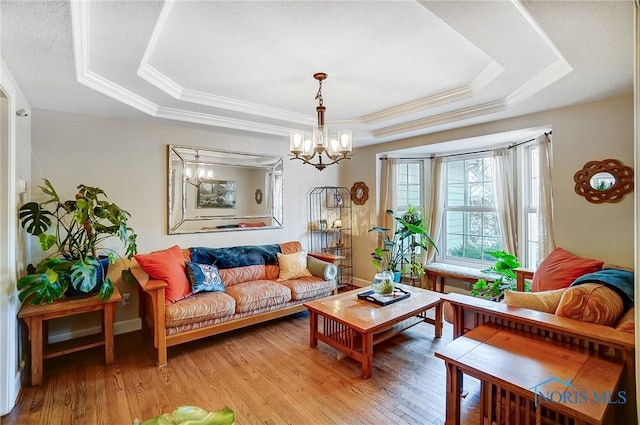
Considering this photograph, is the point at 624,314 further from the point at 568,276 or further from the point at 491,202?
the point at 491,202

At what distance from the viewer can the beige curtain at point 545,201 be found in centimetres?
326

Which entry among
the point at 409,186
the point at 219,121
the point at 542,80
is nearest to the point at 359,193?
the point at 409,186

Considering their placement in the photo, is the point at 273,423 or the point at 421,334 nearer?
the point at 273,423

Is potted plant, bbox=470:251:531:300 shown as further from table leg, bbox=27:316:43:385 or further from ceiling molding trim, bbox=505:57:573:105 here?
table leg, bbox=27:316:43:385

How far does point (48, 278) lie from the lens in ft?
7.32

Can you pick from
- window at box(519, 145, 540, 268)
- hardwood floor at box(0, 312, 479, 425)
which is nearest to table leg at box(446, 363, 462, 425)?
hardwood floor at box(0, 312, 479, 425)

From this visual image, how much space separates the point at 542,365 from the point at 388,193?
3421 millimetres

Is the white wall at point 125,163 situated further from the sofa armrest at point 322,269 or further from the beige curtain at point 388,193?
the beige curtain at point 388,193

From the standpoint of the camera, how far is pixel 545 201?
331cm

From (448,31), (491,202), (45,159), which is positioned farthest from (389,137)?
(45,159)

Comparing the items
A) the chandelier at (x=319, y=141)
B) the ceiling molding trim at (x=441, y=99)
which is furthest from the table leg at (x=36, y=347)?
the ceiling molding trim at (x=441, y=99)

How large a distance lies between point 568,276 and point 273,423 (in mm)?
A: 2567

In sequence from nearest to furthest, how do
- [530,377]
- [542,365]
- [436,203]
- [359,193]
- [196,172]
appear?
[530,377] → [542,365] → [196,172] → [436,203] → [359,193]

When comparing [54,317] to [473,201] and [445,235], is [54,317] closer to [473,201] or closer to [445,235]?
[445,235]
